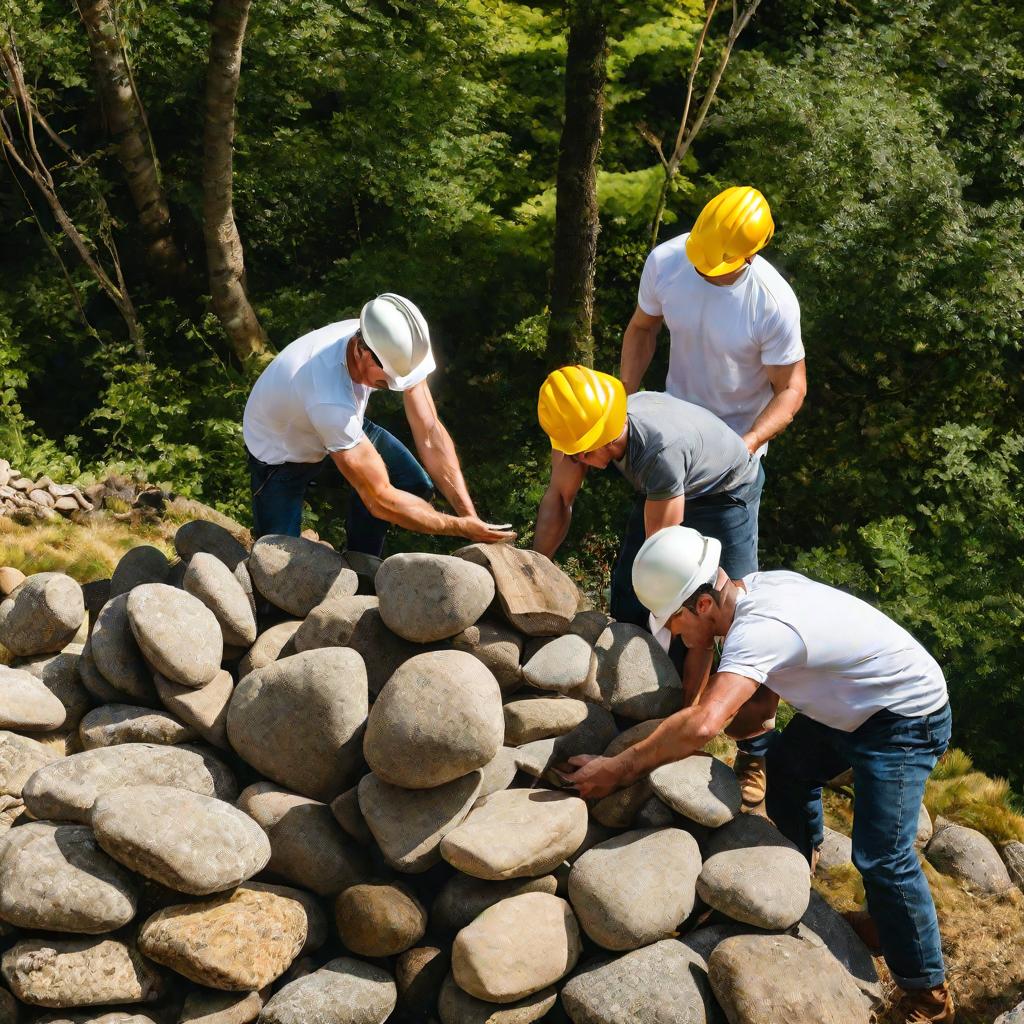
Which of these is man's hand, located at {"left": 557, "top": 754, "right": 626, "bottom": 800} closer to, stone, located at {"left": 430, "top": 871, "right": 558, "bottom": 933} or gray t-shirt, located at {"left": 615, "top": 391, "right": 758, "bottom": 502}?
stone, located at {"left": 430, "top": 871, "right": 558, "bottom": 933}

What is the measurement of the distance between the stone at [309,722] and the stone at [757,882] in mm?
1357

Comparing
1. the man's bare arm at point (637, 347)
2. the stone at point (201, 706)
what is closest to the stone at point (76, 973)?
the stone at point (201, 706)

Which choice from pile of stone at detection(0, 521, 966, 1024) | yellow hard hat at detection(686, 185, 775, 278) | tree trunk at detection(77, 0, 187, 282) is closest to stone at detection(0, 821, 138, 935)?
pile of stone at detection(0, 521, 966, 1024)

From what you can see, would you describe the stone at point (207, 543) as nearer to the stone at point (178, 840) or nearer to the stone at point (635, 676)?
the stone at point (178, 840)

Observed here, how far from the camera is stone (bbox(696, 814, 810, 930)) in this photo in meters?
3.84

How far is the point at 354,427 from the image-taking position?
4.66 meters

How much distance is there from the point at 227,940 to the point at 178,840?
352 mm

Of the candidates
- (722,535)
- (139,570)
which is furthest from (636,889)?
(139,570)

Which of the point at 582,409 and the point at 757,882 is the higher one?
the point at 582,409

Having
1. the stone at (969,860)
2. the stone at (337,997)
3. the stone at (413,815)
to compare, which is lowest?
the stone at (969,860)

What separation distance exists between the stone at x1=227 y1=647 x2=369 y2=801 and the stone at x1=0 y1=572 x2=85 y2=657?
1.06m

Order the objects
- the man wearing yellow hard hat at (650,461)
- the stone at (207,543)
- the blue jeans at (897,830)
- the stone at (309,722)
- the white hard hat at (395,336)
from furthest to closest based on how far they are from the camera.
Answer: the stone at (207,543)
the white hard hat at (395,336)
the man wearing yellow hard hat at (650,461)
the stone at (309,722)
the blue jeans at (897,830)

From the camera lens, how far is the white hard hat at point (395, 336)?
4574mm

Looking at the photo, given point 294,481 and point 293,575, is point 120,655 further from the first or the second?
point 294,481
